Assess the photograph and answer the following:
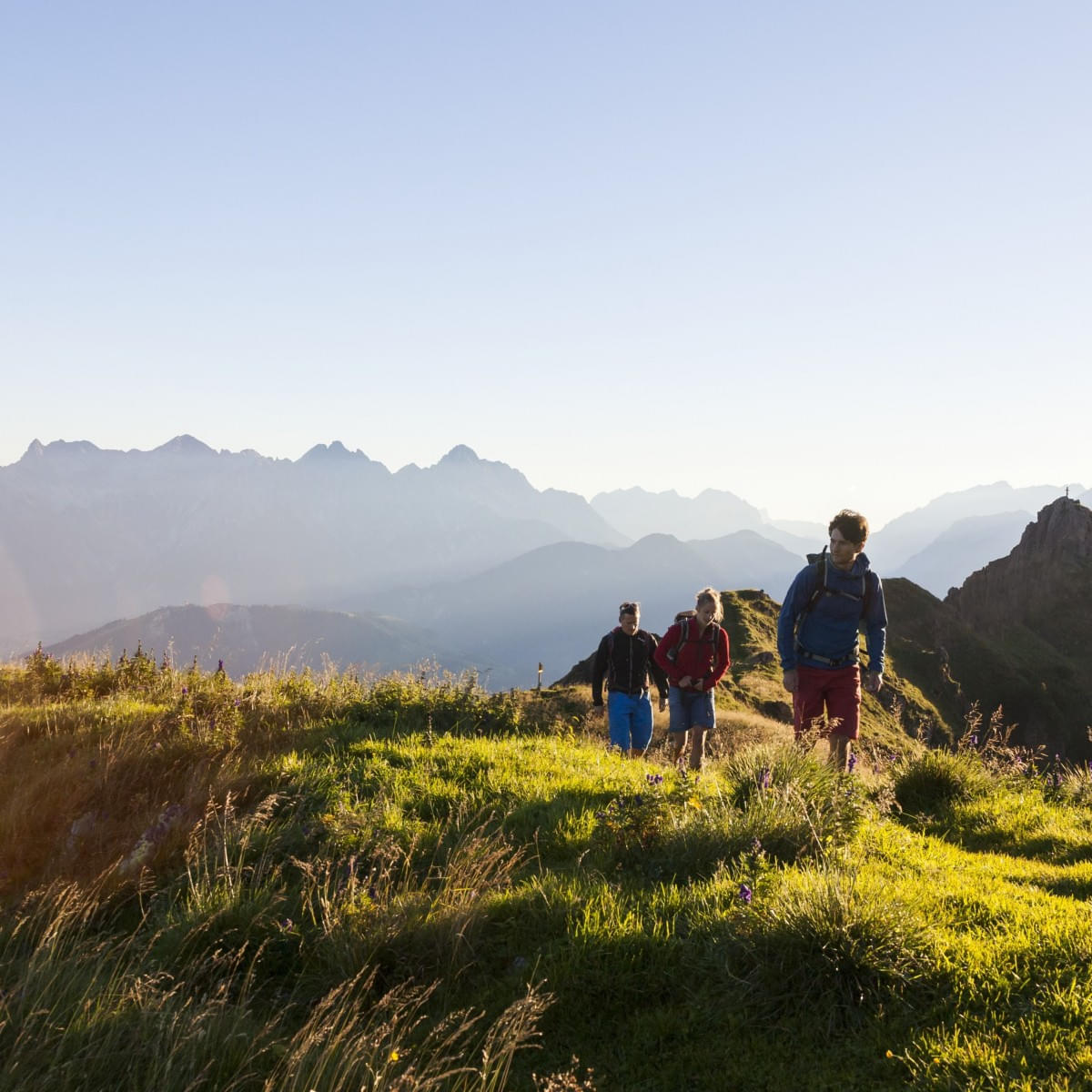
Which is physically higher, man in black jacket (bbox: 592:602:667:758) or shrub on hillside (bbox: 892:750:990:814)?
man in black jacket (bbox: 592:602:667:758)

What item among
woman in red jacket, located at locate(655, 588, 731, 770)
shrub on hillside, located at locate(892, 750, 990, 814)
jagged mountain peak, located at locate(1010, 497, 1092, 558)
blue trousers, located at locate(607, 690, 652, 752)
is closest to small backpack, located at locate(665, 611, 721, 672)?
woman in red jacket, located at locate(655, 588, 731, 770)

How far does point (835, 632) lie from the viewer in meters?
7.98

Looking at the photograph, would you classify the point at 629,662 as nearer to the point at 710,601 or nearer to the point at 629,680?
the point at 629,680

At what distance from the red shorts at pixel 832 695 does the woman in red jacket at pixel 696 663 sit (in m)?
1.59

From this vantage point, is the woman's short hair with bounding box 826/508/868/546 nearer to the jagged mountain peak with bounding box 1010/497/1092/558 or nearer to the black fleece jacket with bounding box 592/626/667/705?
the black fleece jacket with bounding box 592/626/667/705

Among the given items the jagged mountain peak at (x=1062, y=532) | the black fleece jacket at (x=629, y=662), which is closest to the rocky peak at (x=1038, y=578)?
the jagged mountain peak at (x=1062, y=532)

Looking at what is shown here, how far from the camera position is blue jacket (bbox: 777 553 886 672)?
7902 millimetres

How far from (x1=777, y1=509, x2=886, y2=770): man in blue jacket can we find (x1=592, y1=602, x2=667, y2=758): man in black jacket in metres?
2.56

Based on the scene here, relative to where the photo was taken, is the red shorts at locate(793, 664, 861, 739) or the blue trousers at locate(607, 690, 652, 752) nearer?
the red shorts at locate(793, 664, 861, 739)

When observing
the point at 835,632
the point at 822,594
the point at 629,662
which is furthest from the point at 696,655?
the point at 822,594

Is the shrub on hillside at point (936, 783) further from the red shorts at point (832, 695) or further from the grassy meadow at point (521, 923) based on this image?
the red shorts at point (832, 695)

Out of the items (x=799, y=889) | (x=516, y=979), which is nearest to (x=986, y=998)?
(x=799, y=889)

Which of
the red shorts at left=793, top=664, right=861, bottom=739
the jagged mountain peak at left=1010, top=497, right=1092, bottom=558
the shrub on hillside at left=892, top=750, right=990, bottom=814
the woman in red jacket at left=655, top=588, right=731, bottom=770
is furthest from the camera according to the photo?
the jagged mountain peak at left=1010, top=497, right=1092, bottom=558

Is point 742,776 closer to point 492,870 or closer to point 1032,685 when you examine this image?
point 492,870
